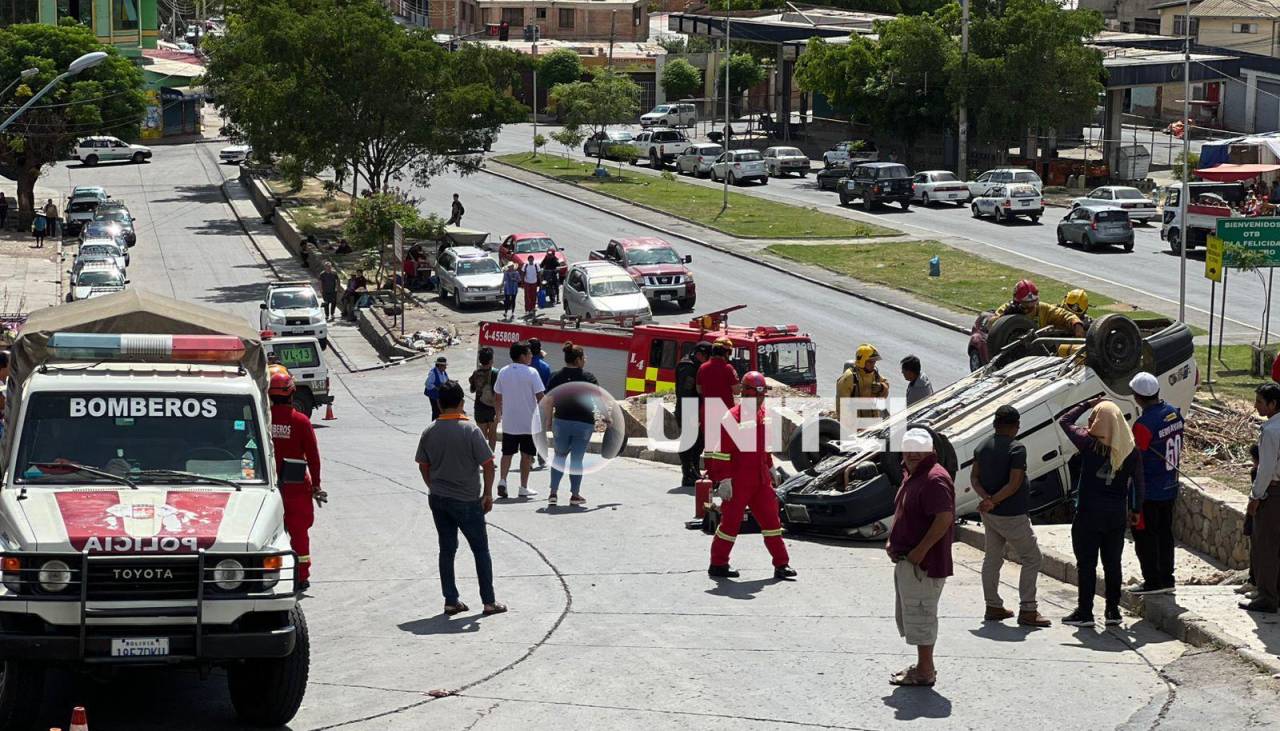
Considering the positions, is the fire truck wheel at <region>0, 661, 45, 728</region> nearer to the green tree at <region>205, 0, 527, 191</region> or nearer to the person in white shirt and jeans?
the person in white shirt and jeans

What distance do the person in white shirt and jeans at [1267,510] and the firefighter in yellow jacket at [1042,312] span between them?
6529 mm

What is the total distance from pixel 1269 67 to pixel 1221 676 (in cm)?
7049

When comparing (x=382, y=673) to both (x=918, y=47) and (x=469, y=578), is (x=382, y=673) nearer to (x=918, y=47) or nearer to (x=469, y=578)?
(x=469, y=578)

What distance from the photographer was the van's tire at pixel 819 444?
16.9m

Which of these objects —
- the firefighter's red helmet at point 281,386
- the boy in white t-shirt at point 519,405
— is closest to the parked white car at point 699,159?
the boy in white t-shirt at point 519,405

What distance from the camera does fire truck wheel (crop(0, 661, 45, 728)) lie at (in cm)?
907

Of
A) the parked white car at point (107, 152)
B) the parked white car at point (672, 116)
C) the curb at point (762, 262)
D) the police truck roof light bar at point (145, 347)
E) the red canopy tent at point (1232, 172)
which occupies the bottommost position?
the curb at point (762, 262)

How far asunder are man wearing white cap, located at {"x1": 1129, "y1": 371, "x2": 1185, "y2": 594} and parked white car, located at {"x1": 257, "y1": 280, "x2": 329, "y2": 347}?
29.3 m

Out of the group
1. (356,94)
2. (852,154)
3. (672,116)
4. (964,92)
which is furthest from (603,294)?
(672,116)

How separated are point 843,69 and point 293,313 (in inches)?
1600

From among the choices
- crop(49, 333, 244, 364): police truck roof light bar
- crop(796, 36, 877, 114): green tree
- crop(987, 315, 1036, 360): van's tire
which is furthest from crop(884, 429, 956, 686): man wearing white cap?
crop(796, 36, 877, 114): green tree

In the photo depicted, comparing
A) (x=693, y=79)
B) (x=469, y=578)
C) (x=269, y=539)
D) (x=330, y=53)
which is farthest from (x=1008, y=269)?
(x=693, y=79)

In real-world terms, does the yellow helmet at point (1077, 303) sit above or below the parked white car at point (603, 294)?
above

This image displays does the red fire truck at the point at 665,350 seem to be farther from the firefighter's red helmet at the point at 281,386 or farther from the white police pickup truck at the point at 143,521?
the white police pickup truck at the point at 143,521
